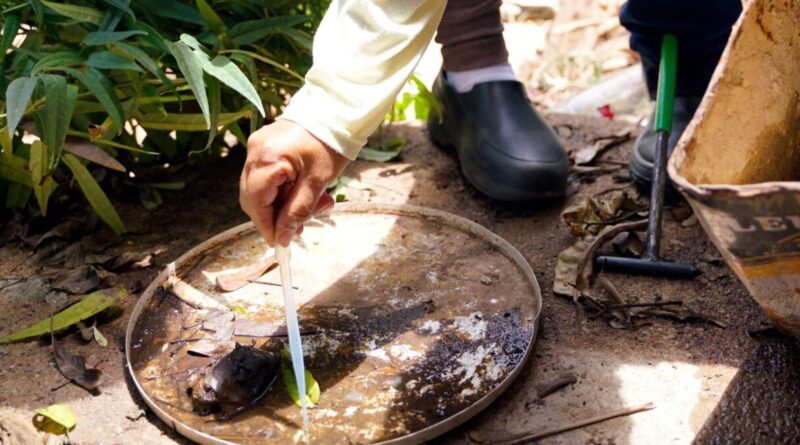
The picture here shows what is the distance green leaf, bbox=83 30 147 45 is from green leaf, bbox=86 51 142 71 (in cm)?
3

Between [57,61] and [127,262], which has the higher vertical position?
[57,61]

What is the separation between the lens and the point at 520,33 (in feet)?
13.7

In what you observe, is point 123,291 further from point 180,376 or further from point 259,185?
point 259,185

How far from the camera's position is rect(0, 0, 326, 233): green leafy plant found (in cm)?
167

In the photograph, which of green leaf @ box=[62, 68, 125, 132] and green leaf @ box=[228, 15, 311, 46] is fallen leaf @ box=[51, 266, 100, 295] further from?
green leaf @ box=[228, 15, 311, 46]

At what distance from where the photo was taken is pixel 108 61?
5.54 feet

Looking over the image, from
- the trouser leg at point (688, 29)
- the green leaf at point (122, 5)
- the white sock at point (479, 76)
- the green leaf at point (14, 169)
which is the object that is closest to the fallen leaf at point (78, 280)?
the green leaf at point (14, 169)

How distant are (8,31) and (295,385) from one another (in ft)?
3.29

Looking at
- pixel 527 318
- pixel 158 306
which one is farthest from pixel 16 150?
pixel 527 318

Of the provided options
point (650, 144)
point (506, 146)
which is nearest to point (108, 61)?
point (506, 146)

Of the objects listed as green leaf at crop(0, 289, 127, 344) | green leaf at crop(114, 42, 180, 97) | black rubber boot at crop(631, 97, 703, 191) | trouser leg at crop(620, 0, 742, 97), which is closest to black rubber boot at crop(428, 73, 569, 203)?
black rubber boot at crop(631, 97, 703, 191)

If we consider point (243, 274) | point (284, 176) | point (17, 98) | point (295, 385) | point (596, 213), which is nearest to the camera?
point (284, 176)

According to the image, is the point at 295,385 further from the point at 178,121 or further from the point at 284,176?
the point at 178,121

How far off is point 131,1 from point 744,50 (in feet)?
4.47
